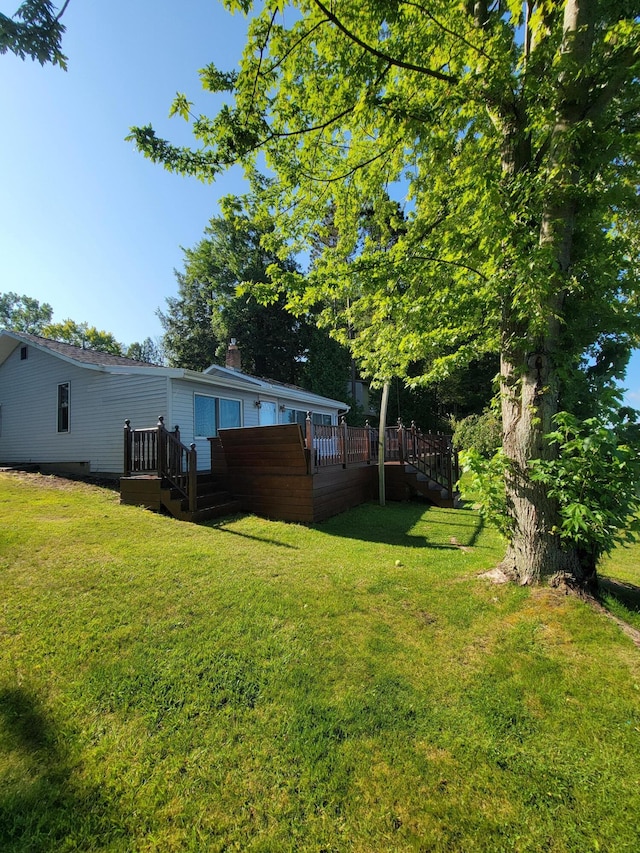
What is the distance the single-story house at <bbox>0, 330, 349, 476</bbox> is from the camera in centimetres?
1027

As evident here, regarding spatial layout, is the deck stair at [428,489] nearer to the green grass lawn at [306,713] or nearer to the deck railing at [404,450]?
the deck railing at [404,450]

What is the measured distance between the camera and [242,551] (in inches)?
213

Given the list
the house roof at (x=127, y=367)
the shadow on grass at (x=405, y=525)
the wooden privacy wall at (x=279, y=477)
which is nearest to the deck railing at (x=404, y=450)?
the wooden privacy wall at (x=279, y=477)

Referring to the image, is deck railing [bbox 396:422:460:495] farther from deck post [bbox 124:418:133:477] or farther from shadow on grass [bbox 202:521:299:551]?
deck post [bbox 124:418:133:477]

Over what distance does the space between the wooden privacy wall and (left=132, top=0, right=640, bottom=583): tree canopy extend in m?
3.55

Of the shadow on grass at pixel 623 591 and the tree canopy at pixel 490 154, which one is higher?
the tree canopy at pixel 490 154

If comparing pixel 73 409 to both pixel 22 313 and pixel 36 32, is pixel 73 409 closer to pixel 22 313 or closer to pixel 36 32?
pixel 36 32

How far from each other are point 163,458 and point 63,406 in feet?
23.4

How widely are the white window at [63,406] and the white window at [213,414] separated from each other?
489 cm

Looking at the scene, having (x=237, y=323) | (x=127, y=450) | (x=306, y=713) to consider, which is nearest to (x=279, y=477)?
(x=127, y=450)

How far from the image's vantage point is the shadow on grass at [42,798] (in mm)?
1683

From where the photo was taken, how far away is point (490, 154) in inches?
169

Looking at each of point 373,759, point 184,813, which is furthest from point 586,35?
point 184,813

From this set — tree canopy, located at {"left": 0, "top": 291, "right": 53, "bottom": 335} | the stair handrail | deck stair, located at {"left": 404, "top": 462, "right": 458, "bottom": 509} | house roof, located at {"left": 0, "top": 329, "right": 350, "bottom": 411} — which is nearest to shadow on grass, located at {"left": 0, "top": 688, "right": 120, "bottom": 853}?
house roof, located at {"left": 0, "top": 329, "right": 350, "bottom": 411}
